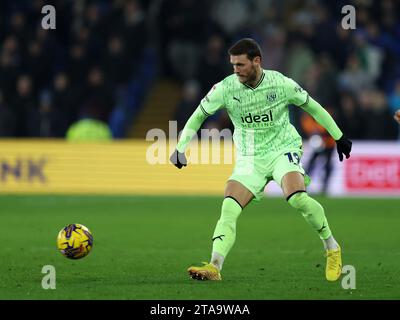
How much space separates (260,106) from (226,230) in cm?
121

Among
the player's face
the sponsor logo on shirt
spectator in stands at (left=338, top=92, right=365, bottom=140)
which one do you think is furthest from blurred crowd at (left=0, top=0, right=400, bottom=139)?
the player's face

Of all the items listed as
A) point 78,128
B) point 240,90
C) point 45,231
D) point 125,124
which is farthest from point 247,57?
point 125,124

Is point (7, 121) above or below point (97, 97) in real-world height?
below

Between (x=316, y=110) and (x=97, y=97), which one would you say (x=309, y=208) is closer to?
(x=316, y=110)

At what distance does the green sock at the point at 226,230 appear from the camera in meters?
9.73

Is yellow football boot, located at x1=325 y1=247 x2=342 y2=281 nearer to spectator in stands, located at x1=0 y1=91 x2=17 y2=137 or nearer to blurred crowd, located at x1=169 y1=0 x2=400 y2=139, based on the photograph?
blurred crowd, located at x1=169 y1=0 x2=400 y2=139

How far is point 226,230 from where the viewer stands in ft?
32.0

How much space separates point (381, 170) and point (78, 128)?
21.1ft

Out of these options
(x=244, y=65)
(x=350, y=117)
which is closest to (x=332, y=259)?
(x=244, y=65)

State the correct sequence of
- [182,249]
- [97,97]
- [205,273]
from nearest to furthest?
[205,273] → [182,249] → [97,97]

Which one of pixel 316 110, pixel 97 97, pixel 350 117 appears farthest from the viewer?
pixel 97 97

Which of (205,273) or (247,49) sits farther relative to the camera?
(247,49)

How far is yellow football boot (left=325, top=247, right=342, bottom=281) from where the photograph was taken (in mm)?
9859

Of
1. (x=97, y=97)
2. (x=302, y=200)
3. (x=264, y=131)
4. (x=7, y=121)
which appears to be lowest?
(x=302, y=200)
